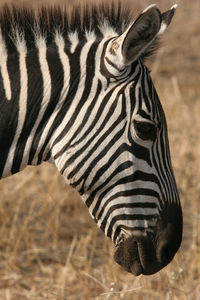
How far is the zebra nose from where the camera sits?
329 centimetres

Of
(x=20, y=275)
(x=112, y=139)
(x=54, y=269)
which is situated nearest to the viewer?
(x=112, y=139)

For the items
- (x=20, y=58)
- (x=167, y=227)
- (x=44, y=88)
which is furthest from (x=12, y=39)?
(x=167, y=227)

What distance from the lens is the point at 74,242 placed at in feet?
17.4

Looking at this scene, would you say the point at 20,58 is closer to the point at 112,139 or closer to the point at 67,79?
the point at 67,79

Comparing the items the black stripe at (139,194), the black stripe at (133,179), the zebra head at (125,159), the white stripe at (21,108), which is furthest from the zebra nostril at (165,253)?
the white stripe at (21,108)

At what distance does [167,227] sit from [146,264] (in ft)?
0.79

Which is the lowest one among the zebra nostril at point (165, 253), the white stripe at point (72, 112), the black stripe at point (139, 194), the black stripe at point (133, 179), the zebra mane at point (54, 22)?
the zebra nostril at point (165, 253)

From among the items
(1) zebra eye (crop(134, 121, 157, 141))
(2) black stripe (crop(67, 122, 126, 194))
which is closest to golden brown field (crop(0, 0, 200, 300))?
(2) black stripe (crop(67, 122, 126, 194))

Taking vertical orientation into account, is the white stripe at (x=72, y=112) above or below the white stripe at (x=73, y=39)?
below

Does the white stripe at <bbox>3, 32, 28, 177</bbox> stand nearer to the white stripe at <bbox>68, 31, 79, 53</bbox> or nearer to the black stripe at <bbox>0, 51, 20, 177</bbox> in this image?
the black stripe at <bbox>0, 51, 20, 177</bbox>

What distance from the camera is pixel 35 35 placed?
345 centimetres

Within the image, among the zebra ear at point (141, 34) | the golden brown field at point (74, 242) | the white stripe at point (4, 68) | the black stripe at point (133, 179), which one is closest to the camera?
the zebra ear at point (141, 34)

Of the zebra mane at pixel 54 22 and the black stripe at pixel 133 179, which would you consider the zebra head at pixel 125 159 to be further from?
the zebra mane at pixel 54 22

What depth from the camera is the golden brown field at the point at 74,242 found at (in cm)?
482
